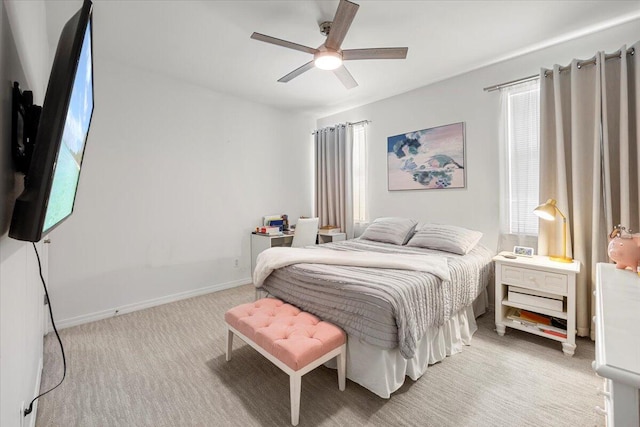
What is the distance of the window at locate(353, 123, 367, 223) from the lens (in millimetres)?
4109

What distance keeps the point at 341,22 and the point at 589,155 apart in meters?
2.29

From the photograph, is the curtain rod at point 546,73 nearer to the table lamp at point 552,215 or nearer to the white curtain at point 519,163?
the white curtain at point 519,163

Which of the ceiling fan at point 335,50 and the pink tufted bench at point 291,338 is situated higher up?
the ceiling fan at point 335,50

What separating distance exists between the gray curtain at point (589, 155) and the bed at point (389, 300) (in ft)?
2.37

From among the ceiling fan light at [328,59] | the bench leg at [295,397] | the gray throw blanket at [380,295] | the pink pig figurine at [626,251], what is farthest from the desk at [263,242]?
the pink pig figurine at [626,251]

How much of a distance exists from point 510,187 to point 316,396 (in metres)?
2.63

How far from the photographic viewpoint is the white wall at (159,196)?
2.71 m

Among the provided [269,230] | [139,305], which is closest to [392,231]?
[269,230]

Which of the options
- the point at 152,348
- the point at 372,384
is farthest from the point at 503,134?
the point at 152,348

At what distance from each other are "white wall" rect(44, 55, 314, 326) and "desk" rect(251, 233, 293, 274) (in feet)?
0.33

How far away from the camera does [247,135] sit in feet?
13.0

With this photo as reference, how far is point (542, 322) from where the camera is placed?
2.29m

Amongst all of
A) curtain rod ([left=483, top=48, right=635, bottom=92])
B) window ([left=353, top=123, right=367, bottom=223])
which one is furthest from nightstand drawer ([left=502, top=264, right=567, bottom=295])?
window ([left=353, top=123, right=367, bottom=223])

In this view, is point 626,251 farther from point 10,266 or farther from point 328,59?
point 10,266
